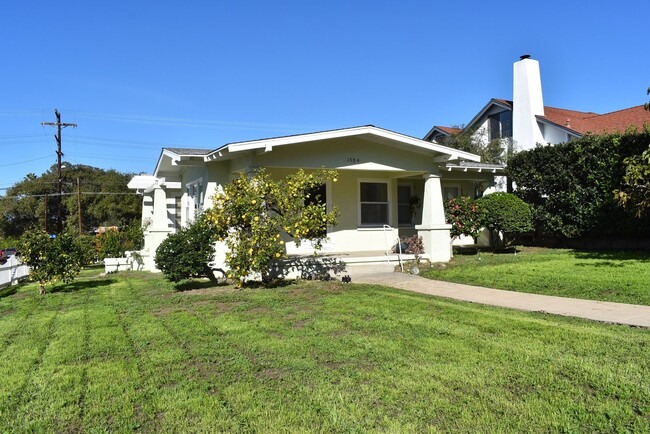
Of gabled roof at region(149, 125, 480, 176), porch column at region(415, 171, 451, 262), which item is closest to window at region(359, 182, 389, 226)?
porch column at region(415, 171, 451, 262)

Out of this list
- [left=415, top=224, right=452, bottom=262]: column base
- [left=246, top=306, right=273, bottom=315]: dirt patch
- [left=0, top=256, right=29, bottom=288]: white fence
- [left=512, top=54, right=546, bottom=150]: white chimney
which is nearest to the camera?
[left=246, top=306, right=273, bottom=315]: dirt patch

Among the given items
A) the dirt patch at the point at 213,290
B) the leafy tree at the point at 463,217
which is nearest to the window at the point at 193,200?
the dirt patch at the point at 213,290

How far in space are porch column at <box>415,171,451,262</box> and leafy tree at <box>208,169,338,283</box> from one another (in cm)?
436

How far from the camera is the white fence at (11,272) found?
14071 mm

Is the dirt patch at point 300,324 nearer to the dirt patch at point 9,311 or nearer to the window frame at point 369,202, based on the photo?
the dirt patch at point 9,311

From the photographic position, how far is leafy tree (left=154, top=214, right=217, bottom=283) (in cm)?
1026

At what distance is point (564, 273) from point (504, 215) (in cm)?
451

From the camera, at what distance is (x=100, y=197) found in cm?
5084

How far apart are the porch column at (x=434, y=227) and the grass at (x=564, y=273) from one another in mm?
503

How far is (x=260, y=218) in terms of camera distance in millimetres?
10031

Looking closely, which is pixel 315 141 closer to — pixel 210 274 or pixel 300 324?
pixel 210 274

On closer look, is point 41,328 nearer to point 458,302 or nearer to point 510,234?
point 458,302

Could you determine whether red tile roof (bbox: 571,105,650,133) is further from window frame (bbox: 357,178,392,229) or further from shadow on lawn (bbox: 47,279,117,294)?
shadow on lawn (bbox: 47,279,117,294)

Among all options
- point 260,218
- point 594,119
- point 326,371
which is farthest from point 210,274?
point 594,119
